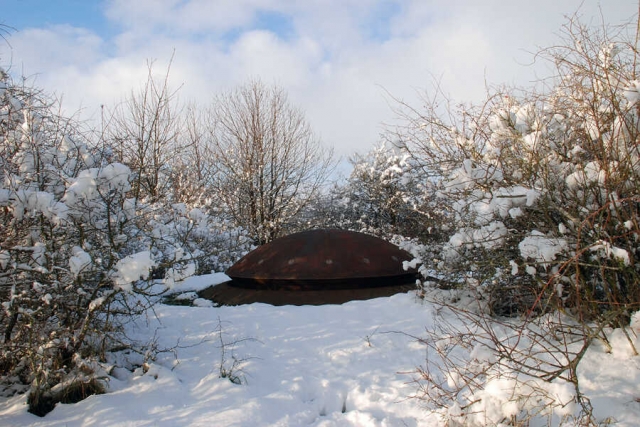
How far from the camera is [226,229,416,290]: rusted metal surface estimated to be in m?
6.90

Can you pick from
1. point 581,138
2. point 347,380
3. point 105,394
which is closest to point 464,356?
point 347,380

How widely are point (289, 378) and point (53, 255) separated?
2402 mm

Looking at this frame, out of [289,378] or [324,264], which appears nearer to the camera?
[289,378]

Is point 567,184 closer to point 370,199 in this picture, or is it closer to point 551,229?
point 551,229

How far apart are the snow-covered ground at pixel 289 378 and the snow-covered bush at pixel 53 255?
0.36m

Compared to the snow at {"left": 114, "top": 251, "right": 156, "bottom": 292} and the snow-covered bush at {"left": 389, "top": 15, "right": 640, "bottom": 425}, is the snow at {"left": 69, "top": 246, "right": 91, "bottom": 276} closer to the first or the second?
the snow at {"left": 114, "top": 251, "right": 156, "bottom": 292}

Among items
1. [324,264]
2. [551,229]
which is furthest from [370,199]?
[551,229]

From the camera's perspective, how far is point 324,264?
7.04m

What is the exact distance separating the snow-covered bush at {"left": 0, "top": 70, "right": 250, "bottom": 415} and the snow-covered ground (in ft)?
1.17

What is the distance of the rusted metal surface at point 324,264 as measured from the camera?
690cm

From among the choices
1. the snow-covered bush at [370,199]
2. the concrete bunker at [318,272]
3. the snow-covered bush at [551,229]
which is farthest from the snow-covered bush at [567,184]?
the snow-covered bush at [370,199]

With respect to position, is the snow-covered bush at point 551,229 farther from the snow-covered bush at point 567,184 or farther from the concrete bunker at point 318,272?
the concrete bunker at point 318,272

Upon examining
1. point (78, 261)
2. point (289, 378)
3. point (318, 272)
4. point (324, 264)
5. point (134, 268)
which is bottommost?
point (289, 378)

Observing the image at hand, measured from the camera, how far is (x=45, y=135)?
4371 mm
